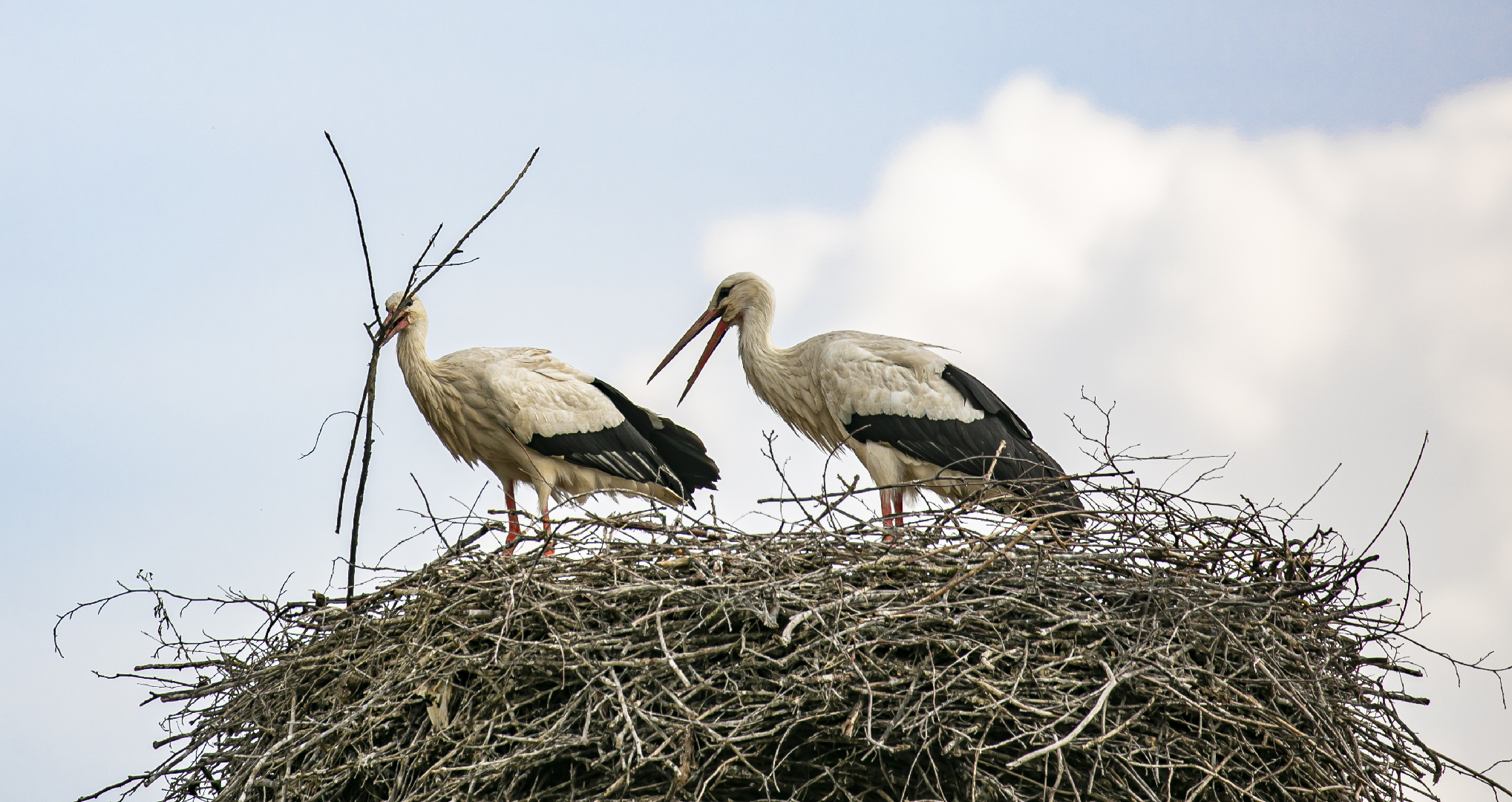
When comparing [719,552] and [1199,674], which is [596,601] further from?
[1199,674]

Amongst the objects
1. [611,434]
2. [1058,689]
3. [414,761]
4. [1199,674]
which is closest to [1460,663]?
[1199,674]

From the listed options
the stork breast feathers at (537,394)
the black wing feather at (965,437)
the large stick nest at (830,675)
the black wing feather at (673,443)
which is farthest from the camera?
the black wing feather at (673,443)

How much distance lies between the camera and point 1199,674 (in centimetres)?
352

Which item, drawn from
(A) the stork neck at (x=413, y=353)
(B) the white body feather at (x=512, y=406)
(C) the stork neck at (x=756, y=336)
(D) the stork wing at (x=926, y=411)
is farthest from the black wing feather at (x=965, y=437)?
(A) the stork neck at (x=413, y=353)

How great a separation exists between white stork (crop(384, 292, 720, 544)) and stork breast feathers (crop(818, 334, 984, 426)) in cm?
91

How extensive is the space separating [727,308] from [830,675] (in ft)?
11.4

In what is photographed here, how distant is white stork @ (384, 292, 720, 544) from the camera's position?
6199mm

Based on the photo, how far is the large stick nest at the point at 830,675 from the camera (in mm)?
3254

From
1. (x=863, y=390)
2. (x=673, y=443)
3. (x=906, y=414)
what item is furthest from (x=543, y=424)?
(x=906, y=414)

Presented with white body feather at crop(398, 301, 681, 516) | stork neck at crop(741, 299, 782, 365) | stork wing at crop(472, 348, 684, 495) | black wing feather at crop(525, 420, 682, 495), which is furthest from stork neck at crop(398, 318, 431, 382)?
stork neck at crop(741, 299, 782, 365)

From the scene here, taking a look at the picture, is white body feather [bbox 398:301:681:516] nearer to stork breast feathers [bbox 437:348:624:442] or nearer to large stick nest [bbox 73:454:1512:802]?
stork breast feathers [bbox 437:348:624:442]

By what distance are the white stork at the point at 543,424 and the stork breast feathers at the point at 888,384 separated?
0.91 metres

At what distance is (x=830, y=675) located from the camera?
3197 mm

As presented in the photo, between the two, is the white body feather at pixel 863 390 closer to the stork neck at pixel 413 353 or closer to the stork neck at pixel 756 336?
the stork neck at pixel 756 336
